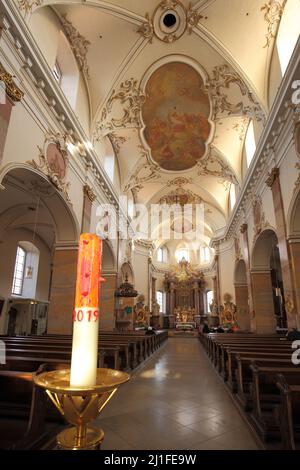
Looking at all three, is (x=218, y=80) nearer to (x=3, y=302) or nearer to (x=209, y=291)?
(x=3, y=302)

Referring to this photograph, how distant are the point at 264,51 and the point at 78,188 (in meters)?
7.60

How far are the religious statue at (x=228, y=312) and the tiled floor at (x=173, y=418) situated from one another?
12.0 m

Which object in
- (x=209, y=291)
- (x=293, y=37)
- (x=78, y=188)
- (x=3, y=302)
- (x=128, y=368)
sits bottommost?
(x=128, y=368)

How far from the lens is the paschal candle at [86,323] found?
1166mm

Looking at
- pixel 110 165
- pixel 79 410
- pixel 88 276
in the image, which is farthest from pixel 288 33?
pixel 79 410

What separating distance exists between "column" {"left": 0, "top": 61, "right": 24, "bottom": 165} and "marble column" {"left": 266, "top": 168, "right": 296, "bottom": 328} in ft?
24.4

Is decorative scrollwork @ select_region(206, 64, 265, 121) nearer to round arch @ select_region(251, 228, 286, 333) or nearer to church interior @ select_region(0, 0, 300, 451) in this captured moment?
church interior @ select_region(0, 0, 300, 451)

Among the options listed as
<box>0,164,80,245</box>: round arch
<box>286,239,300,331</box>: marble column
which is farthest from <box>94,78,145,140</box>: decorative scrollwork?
<box>286,239,300,331</box>: marble column

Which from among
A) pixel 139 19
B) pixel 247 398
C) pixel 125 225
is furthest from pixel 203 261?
pixel 247 398

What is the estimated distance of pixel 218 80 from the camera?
1025cm

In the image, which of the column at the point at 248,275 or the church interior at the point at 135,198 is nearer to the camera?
the church interior at the point at 135,198

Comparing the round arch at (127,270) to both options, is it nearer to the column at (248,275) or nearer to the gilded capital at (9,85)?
the column at (248,275)

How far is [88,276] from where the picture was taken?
4.08 feet

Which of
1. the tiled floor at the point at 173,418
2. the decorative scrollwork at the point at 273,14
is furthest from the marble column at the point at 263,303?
the decorative scrollwork at the point at 273,14
